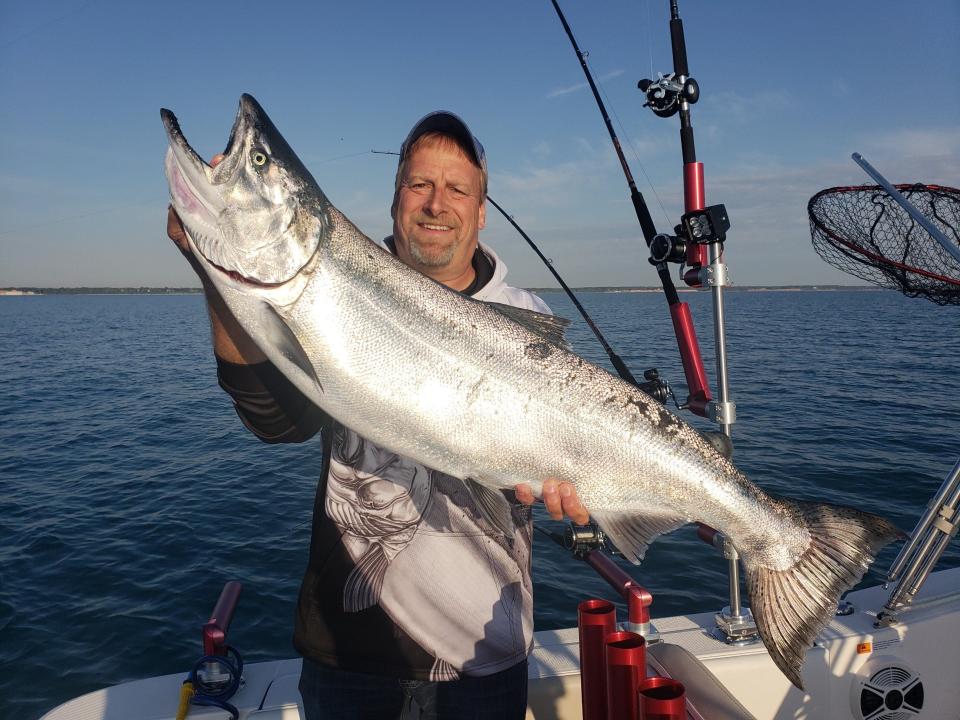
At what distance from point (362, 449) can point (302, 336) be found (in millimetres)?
700

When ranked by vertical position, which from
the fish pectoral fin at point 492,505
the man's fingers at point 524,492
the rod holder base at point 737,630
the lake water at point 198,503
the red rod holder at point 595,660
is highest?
the man's fingers at point 524,492

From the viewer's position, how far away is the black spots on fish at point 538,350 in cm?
306

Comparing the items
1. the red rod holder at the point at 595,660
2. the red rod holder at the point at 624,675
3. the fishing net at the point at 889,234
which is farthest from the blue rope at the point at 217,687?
the fishing net at the point at 889,234

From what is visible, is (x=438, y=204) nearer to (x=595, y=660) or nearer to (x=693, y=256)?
(x=693, y=256)

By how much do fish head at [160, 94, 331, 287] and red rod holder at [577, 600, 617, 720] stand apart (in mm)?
2305

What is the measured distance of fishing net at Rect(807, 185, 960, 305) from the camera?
514 centimetres

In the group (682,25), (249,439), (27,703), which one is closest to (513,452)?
(682,25)

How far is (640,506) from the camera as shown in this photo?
3105mm

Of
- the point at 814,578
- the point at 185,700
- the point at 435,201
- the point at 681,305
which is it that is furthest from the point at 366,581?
the point at 681,305

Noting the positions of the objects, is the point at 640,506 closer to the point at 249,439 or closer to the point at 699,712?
the point at 699,712

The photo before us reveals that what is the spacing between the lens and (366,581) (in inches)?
115

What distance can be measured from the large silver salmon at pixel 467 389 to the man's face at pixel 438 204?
16.1 inches

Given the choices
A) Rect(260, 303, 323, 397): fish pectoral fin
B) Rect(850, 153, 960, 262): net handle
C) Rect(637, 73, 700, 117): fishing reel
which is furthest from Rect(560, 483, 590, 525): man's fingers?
Rect(637, 73, 700, 117): fishing reel

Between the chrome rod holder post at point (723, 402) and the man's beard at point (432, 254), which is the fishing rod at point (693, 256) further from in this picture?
the man's beard at point (432, 254)
